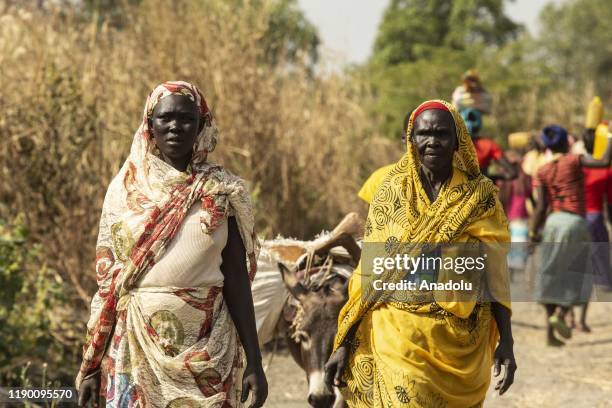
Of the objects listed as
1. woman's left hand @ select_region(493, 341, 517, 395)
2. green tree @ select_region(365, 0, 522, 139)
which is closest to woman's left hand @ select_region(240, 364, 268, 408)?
woman's left hand @ select_region(493, 341, 517, 395)

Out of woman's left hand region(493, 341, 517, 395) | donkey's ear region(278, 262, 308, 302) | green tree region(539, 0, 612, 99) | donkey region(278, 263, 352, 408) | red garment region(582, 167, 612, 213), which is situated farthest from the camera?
green tree region(539, 0, 612, 99)

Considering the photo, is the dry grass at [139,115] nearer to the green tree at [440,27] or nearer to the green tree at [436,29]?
the green tree at [436,29]

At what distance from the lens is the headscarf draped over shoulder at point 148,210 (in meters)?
3.88

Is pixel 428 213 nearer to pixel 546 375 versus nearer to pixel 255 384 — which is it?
pixel 255 384

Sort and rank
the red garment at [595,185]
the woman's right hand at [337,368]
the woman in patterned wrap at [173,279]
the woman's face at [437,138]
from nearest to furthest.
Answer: the woman in patterned wrap at [173,279] < the woman's face at [437,138] < the woman's right hand at [337,368] < the red garment at [595,185]

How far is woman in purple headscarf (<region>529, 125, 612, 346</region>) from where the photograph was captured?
31.3 feet

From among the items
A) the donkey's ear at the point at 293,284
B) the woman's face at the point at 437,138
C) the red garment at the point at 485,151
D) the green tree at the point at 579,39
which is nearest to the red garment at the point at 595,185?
the red garment at the point at 485,151

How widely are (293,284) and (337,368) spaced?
54.4 inches

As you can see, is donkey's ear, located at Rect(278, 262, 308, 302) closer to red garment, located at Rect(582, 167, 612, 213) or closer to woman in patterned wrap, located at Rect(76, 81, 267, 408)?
woman in patterned wrap, located at Rect(76, 81, 267, 408)

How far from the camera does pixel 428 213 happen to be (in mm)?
4430

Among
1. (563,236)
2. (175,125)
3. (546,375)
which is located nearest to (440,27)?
(563,236)

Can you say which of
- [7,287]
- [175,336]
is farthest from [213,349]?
[7,287]

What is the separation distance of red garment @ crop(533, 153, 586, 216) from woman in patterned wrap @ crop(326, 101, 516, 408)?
5.27m

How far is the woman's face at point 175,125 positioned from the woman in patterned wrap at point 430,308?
104 cm
